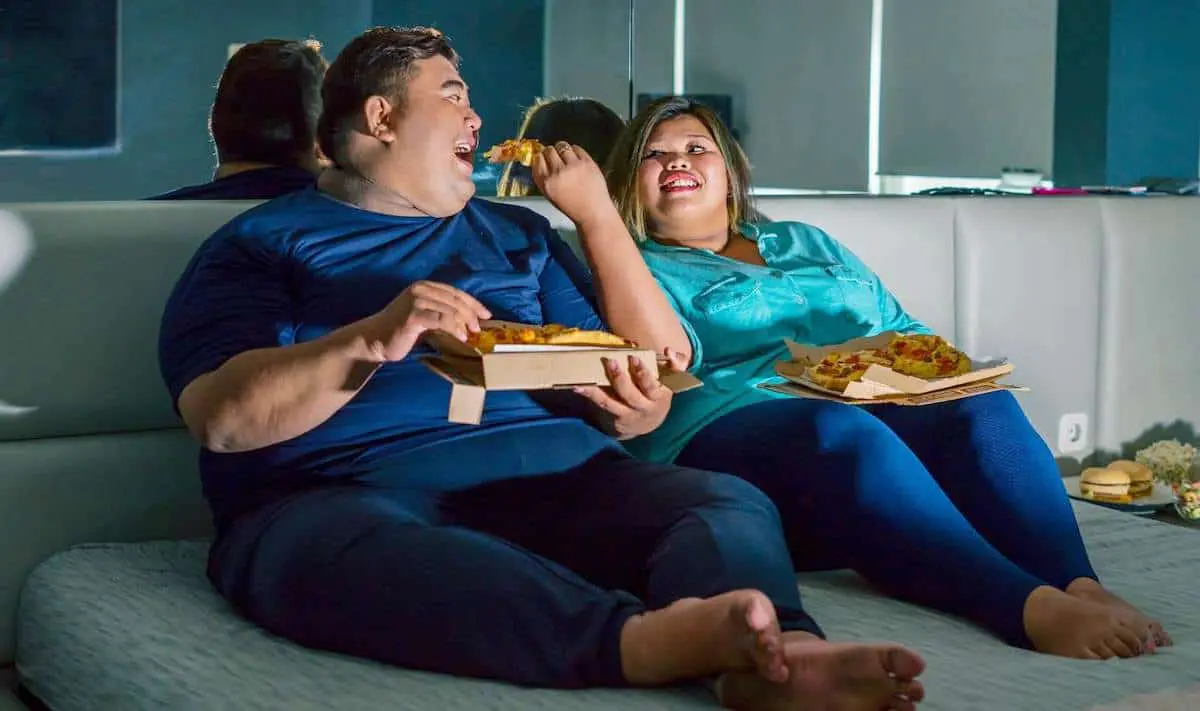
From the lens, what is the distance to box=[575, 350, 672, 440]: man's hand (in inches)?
62.5

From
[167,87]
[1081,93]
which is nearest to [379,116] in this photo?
[167,87]

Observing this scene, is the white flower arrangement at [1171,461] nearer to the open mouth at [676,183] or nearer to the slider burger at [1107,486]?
the slider burger at [1107,486]

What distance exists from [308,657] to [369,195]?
1.99 feet

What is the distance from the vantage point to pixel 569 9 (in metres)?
4.88

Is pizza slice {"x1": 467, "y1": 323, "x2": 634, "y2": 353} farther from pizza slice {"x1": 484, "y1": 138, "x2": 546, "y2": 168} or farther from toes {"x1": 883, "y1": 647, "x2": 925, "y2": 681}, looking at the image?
toes {"x1": 883, "y1": 647, "x2": 925, "y2": 681}

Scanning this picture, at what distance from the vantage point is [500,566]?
137 centimetres

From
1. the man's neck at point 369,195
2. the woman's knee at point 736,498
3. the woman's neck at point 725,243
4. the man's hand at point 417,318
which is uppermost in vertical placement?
the man's neck at point 369,195

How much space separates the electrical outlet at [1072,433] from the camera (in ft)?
8.95

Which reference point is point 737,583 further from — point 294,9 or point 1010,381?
point 294,9

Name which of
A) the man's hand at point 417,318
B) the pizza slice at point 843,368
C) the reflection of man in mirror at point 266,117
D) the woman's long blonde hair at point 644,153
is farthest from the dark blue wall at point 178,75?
the man's hand at point 417,318

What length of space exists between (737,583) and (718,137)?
3.32 ft

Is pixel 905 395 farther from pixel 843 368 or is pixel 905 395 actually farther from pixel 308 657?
pixel 308 657

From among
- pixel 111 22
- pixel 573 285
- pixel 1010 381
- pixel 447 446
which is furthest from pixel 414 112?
pixel 111 22

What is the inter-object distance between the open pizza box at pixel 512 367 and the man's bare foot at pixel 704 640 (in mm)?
282
